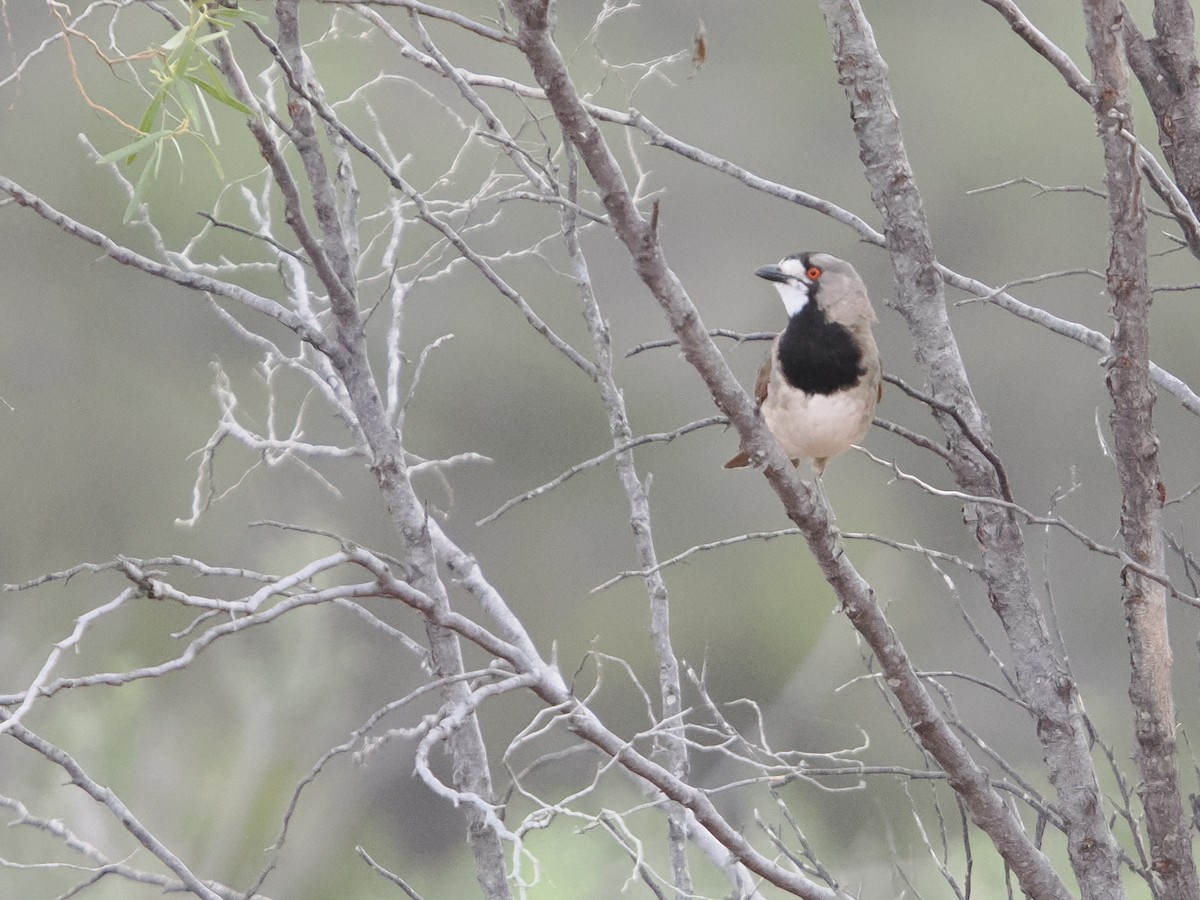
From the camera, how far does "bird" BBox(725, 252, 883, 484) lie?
2.20 meters

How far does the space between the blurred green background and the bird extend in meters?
4.83

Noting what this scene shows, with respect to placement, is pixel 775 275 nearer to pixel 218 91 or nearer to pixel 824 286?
pixel 824 286

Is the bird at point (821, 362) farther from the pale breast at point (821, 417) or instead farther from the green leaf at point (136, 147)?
the green leaf at point (136, 147)

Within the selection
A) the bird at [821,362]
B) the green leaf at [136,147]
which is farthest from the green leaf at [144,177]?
the bird at [821,362]

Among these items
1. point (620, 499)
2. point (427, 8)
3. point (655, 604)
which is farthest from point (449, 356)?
point (427, 8)

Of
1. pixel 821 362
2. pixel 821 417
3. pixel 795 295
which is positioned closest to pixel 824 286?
pixel 795 295

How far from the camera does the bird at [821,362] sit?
2195 millimetres

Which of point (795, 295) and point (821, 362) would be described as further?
point (795, 295)

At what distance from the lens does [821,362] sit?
7.29 ft

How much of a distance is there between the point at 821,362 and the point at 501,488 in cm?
555

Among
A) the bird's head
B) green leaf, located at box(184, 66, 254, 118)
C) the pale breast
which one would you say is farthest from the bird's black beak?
green leaf, located at box(184, 66, 254, 118)

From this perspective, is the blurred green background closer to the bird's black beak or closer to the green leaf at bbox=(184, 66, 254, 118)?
the bird's black beak

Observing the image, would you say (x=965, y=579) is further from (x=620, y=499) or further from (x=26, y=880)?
(x=26, y=880)

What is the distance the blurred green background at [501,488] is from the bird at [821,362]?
15.8ft
